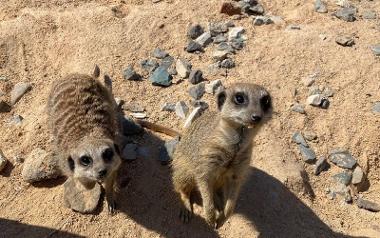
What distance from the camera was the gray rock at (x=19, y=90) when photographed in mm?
3604

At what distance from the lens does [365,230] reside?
3127 mm

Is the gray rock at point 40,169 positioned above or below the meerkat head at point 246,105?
below

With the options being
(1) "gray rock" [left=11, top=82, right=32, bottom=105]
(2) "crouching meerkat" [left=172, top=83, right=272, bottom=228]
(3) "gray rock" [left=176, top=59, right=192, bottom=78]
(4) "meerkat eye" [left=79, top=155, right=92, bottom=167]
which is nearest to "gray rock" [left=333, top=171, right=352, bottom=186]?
(2) "crouching meerkat" [left=172, top=83, right=272, bottom=228]

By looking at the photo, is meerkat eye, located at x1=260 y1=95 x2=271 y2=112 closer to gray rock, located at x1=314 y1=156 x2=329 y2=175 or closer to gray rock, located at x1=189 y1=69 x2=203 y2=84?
gray rock, located at x1=314 y1=156 x2=329 y2=175

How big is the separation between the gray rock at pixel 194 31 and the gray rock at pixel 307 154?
137 centimetres

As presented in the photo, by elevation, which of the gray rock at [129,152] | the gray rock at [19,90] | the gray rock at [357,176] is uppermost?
the gray rock at [19,90]

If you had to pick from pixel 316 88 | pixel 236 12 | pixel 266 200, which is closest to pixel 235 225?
pixel 266 200

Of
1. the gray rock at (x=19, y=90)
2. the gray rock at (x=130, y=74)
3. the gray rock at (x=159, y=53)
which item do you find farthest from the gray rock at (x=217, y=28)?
the gray rock at (x=19, y=90)

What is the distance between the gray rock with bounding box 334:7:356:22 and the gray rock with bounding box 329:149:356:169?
1.47m

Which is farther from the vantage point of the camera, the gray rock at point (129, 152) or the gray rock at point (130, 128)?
the gray rock at point (130, 128)

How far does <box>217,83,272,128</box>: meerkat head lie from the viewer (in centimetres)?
245

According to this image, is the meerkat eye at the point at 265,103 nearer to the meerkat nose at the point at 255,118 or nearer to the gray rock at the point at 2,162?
the meerkat nose at the point at 255,118

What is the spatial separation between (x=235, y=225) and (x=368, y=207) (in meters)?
0.96

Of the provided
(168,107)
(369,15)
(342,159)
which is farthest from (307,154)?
(369,15)
